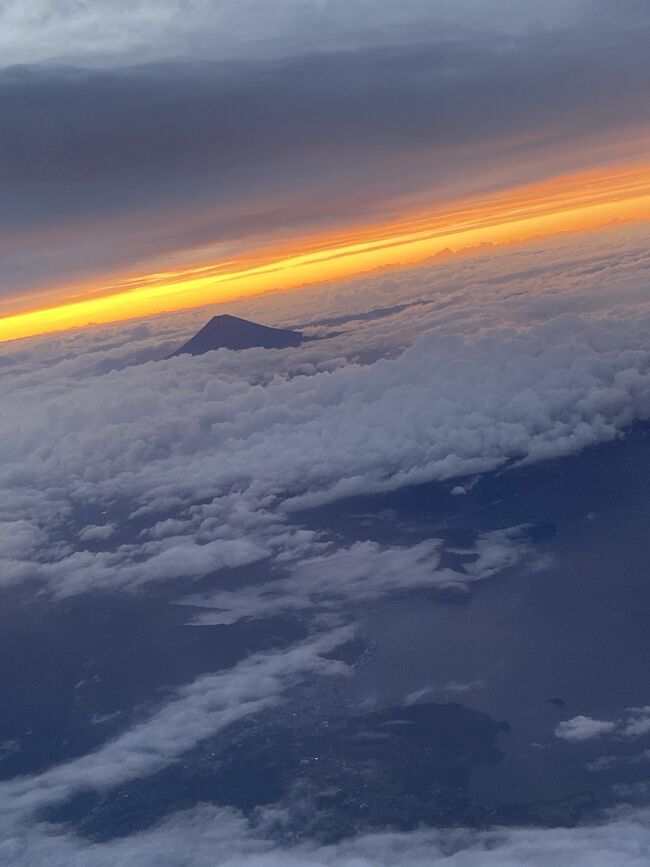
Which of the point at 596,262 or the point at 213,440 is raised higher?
the point at 596,262

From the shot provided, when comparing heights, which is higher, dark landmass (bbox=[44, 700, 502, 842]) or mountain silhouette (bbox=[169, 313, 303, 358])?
mountain silhouette (bbox=[169, 313, 303, 358])

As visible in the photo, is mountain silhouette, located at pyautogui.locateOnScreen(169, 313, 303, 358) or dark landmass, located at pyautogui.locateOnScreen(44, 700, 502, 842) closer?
dark landmass, located at pyautogui.locateOnScreen(44, 700, 502, 842)

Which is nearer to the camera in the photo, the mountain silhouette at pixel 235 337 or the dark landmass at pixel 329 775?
the dark landmass at pixel 329 775

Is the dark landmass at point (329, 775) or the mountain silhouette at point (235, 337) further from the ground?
the mountain silhouette at point (235, 337)

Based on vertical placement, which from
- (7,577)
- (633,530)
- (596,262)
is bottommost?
(633,530)

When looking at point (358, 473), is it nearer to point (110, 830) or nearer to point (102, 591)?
point (102, 591)

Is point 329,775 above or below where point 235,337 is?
below

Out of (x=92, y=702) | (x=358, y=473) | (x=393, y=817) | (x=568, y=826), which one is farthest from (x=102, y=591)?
(x=568, y=826)

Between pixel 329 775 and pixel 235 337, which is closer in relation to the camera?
pixel 329 775
